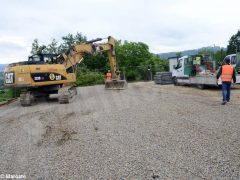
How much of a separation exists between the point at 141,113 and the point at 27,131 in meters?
3.74

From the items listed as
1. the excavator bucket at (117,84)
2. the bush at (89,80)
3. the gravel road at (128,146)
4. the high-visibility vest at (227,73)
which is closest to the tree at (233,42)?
the bush at (89,80)

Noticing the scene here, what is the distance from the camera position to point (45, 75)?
49.3 feet

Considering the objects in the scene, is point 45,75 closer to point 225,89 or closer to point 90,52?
point 90,52

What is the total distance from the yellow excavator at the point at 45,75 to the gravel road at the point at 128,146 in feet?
14.5

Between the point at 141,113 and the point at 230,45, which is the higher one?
the point at 230,45

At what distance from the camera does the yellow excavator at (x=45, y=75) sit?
1463 cm

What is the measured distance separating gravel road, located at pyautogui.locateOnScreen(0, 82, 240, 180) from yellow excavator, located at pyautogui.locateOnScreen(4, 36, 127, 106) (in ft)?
14.5

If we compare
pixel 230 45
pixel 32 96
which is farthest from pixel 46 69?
pixel 230 45

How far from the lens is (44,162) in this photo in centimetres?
588

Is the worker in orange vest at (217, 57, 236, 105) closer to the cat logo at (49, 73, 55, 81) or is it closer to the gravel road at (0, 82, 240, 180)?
the gravel road at (0, 82, 240, 180)

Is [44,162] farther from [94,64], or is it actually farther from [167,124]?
[94,64]

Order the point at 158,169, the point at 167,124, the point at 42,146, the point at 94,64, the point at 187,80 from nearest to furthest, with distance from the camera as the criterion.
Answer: the point at 158,169 → the point at 42,146 → the point at 167,124 → the point at 187,80 → the point at 94,64

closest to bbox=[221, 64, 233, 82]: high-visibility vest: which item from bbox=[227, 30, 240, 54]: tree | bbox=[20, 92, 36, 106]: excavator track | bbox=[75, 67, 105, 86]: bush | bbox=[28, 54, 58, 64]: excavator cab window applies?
bbox=[28, 54, 58, 64]: excavator cab window

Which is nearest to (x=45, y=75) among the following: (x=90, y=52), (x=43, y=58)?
(x=43, y=58)
